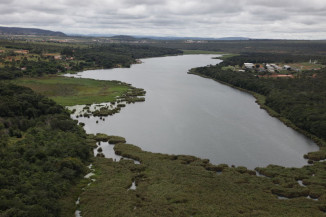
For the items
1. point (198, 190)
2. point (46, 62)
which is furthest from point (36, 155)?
point (46, 62)

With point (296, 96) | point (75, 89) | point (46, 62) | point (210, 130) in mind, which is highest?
point (46, 62)

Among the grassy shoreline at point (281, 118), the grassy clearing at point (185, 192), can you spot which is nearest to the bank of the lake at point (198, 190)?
the grassy clearing at point (185, 192)

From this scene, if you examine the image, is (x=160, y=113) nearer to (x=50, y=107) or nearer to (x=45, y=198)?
(x=50, y=107)

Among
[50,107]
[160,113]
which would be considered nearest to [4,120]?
[50,107]

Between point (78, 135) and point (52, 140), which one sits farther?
point (78, 135)

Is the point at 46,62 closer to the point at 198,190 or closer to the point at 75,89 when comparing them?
the point at 75,89
